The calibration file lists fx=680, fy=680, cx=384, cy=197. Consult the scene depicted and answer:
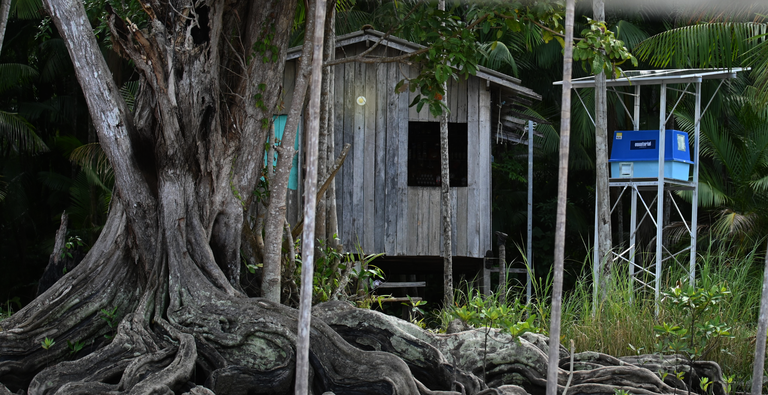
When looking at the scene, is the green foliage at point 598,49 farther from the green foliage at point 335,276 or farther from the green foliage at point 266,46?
the green foliage at point 335,276

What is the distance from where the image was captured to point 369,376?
4.34 meters

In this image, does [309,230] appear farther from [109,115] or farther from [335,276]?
[335,276]

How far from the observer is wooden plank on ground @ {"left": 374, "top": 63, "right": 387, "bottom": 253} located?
32.4ft

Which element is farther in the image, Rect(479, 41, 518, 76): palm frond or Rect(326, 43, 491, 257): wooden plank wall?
Rect(479, 41, 518, 76): palm frond

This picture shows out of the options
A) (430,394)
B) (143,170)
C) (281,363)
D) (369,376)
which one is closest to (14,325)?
(143,170)

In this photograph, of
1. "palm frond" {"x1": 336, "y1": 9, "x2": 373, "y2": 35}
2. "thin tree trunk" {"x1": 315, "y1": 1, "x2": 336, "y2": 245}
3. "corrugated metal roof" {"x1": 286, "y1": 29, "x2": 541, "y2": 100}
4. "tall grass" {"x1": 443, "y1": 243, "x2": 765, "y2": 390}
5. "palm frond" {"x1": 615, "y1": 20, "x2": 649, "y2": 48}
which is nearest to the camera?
"tall grass" {"x1": 443, "y1": 243, "x2": 765, "y2": 390}

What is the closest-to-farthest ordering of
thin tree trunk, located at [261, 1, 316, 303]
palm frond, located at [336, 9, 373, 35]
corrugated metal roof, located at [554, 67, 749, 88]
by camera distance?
thin tree trunk, located at [261, 1, 316, 303] → corrugated metal roof, located at [554, 67, 749, 88] → palm frond, located at [336, 9, 373, 35]

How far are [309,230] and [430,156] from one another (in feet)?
30.3

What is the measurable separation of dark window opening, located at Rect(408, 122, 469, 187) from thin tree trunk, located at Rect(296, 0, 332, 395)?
8.75 metres

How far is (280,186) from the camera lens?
5.32 metres

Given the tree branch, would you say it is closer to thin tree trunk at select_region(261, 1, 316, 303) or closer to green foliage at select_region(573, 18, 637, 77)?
thin tree trunk at select_region(261, 1, 316, 303)

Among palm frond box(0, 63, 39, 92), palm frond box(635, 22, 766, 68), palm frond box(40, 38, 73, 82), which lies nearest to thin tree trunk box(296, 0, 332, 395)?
palm frond box(635, 22, 766, 68)

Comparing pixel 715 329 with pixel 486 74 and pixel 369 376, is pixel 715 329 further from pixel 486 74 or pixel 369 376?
pixel 486 74

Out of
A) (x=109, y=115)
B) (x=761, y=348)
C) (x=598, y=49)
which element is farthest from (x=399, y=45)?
(x=761, y=348)
